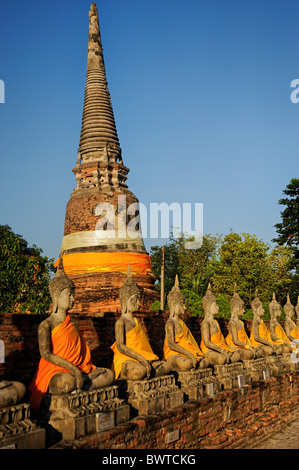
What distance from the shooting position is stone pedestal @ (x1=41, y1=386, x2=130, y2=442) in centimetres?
555

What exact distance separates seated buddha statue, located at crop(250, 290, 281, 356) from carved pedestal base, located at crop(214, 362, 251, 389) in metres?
2.60

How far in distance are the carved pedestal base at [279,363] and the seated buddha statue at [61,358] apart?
23.1 feet

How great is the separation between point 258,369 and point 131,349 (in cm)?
491

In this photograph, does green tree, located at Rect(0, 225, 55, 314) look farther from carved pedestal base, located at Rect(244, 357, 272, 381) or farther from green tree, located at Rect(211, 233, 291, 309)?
green tree, located at Rect(211, 233, 291, 309)

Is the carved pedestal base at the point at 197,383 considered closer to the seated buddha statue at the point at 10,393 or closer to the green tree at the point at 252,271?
the seated buddha statue at the point at 10,393

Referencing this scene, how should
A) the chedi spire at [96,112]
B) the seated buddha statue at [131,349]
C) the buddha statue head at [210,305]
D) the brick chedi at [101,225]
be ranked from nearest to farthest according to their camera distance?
the seated buddha statue at [131,349] < the buddha statue head at [210,305] < the brick chedi at [101,225] < the chedi spire at [96,112]

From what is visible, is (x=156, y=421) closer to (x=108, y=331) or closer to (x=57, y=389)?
(x=57, y=389)

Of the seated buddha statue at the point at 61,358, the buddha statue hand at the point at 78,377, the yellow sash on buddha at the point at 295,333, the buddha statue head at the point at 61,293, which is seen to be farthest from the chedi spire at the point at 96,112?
the buddha statue hand at the point at 78,377

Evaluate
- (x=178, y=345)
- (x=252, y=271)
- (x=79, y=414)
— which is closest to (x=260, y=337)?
(x=178, y=345)

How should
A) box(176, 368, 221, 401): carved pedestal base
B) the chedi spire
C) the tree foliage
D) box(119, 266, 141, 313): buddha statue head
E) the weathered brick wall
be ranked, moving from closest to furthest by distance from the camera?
the weathered brick wall
box(119, 266, 141, 313): buddha statue head
box(176, 368, 221, 401): carved pedestal base
the chedi spire
the tree foliage

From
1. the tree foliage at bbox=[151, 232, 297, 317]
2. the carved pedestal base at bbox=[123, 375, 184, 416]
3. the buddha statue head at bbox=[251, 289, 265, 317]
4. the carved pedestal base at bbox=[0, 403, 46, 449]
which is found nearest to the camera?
the carved pedestal base at bbox=[0, 403, 46, 449]

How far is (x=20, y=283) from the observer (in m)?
13.9

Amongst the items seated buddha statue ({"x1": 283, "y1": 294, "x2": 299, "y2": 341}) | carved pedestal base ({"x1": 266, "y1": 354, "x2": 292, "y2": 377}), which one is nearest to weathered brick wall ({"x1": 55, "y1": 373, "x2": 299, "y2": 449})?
carved pedestal base ({"x1": 266, "y1": 354, "x2": 292, "y2": 377})

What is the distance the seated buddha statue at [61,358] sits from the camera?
19.3ft
